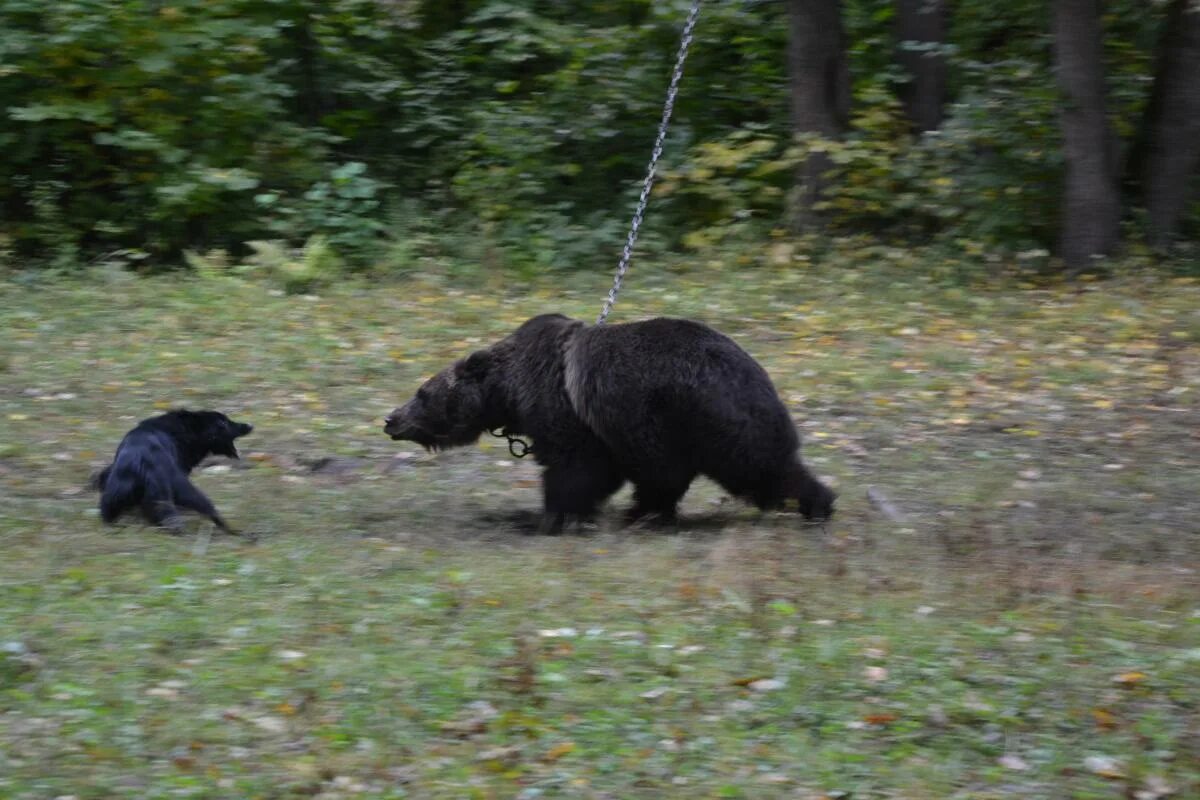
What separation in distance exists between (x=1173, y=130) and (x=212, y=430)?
1149cm

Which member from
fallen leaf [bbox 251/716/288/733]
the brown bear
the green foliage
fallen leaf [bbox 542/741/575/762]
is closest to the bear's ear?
the brown bear

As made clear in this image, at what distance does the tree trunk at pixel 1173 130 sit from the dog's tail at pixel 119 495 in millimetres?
11550

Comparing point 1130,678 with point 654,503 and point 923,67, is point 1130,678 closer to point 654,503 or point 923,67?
point 654,503

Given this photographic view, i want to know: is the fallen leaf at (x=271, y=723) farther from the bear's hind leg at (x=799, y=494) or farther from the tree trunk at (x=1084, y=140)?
the tree trunk at (x=1084, y=140)

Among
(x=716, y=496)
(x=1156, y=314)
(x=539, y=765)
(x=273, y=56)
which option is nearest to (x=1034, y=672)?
(x=539, y=765)

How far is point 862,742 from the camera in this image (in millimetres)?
5426

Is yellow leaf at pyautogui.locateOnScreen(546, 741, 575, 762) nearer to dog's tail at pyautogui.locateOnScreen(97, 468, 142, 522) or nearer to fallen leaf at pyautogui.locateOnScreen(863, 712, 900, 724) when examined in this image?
fallen leaf at pyautogui.locateOnScreen(863, 712, 900, 724)

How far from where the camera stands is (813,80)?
53.3ft

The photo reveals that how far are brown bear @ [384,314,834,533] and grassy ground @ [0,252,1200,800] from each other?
303mm

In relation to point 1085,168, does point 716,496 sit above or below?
below

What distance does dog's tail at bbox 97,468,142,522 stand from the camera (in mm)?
7832

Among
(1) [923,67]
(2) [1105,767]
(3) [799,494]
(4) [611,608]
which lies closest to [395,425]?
(3) [799,494]

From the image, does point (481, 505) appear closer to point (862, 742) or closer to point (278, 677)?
point (278, 677)

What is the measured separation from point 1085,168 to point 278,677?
1154cm
